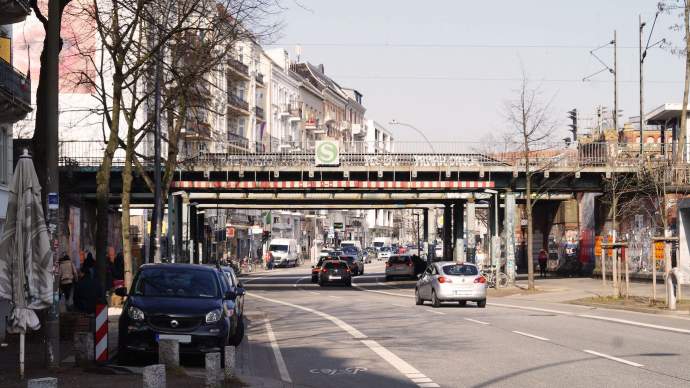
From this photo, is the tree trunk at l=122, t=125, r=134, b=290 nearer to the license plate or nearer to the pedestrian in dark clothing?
the pedestrian in dark clothing

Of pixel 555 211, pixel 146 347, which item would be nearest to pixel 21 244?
pixel 146 347

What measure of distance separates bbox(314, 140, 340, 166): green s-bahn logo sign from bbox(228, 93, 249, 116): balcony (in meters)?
39.0

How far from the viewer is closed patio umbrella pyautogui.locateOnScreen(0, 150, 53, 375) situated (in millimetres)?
14500

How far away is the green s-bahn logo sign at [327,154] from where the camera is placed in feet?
176

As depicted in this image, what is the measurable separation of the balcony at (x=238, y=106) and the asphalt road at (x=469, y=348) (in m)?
62.2

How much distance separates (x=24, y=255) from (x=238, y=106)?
274 feet

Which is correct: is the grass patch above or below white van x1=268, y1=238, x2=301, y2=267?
below

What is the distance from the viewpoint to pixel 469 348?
1939 cm

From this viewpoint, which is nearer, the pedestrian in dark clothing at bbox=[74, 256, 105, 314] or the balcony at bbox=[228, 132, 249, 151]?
the pedestrian in dark clothing at bbox=[74, 256, 105, 314]

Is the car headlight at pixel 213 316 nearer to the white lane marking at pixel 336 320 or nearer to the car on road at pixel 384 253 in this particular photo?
the white lane marking at pixel 336 320

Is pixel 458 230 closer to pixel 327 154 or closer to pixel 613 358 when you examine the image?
pixel 327 154

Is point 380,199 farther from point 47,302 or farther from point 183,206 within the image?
point 47,302

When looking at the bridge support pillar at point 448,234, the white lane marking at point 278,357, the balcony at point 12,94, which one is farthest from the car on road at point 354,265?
the white lane marking at point 278,357

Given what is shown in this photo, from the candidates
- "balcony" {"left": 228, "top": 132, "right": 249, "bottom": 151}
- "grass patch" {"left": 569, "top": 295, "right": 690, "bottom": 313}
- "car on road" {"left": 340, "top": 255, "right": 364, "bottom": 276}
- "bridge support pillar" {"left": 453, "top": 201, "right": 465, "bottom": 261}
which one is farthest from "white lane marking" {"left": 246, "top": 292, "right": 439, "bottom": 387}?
"balcony" {"left": 228, "top": 132, "right": 249, "bottom": 151}
